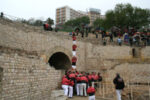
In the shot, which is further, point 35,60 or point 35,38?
point 35,38

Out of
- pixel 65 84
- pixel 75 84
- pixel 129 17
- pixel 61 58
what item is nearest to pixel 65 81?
pixel 65 84

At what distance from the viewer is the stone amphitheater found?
6.90m

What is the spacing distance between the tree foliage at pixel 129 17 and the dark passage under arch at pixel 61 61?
1940cm

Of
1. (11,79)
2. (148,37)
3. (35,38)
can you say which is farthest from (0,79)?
(148,37)

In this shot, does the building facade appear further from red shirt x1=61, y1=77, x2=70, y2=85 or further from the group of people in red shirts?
red shirt x1=61, y1=77, x2=70, y2=85

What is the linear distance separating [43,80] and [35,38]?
4386 mm

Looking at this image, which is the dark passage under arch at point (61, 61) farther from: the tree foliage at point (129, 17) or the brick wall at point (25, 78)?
the tree foliage at point (129, 17)

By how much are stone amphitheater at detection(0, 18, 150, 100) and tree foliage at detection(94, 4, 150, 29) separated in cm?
1482

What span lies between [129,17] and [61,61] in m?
21.5

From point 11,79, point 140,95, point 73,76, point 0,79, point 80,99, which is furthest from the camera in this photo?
point 140,95

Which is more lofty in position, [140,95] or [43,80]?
[43,80]

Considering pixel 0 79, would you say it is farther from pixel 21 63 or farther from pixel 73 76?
pixel 73 76

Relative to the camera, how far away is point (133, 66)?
54.0 feet

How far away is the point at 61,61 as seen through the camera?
52.0 ft
